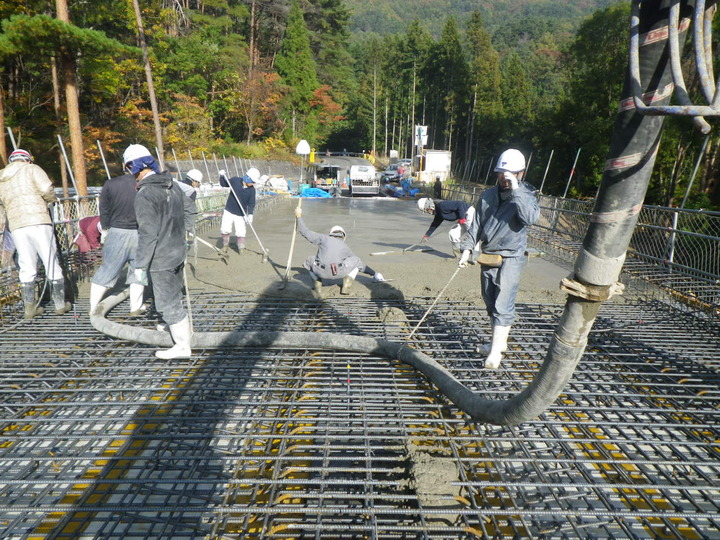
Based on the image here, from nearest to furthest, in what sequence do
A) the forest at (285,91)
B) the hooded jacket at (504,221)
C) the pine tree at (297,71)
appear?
the hooded jacket at (504,221), the forest at (285,91), the pine tree at (297,71)

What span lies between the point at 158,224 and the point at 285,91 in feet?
123

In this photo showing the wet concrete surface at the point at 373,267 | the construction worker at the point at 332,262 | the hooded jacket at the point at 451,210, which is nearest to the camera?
the construction worker at the point at 332,262

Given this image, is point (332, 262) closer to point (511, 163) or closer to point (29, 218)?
point (511, 163)

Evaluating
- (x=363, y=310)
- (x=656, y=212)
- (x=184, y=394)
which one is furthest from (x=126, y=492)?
(x=656, y=212)

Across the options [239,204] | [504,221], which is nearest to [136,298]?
[239,204]

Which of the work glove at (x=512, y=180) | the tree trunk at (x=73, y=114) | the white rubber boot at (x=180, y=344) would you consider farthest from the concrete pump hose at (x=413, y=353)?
the tree trunk at (x=73, y=114)

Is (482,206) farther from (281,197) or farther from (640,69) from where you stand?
(281,197)

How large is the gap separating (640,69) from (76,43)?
14.6 meters

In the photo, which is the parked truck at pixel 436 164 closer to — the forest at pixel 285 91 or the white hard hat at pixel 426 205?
the forest at pixel 285 91

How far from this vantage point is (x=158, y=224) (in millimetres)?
3602

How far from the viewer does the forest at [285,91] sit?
14.6 m

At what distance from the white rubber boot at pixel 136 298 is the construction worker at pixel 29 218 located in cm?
86

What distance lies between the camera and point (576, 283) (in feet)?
5.14

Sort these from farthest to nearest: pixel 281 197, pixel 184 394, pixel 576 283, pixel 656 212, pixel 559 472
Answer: pixel 281 197
pixel 656 212
pixel 184 394
pixel 559 472
pixel 576 283
